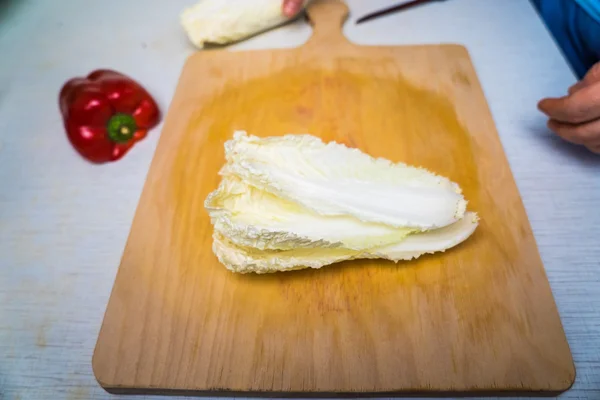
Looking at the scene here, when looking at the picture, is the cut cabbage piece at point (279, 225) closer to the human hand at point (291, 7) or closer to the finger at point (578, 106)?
the finger at point (578, 106)

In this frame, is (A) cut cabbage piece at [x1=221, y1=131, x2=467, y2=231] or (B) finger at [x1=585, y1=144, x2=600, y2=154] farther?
(B) finger at [x1=585, y1=144, x2=600, y2=154]

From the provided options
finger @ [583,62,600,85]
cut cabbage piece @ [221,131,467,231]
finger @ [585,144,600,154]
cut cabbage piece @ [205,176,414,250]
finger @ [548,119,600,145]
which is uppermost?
finger @ [583,62,600,85]

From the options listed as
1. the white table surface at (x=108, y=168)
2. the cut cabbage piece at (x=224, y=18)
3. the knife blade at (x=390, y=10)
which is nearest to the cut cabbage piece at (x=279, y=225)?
the white table surface at (x=108, y=168)

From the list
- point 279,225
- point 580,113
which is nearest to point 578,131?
point 580,113

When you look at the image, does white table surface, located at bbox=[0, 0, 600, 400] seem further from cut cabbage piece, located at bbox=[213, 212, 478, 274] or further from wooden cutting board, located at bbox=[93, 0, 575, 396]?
cut cabbage piece, located at bbox=[213, 212, 478, 274]

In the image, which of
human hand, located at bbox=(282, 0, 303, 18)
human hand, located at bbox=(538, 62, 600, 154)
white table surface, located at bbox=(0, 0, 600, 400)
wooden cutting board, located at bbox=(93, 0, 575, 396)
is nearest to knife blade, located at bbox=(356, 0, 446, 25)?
white table surface, located at bbox=(0, 0, 600, 400)
